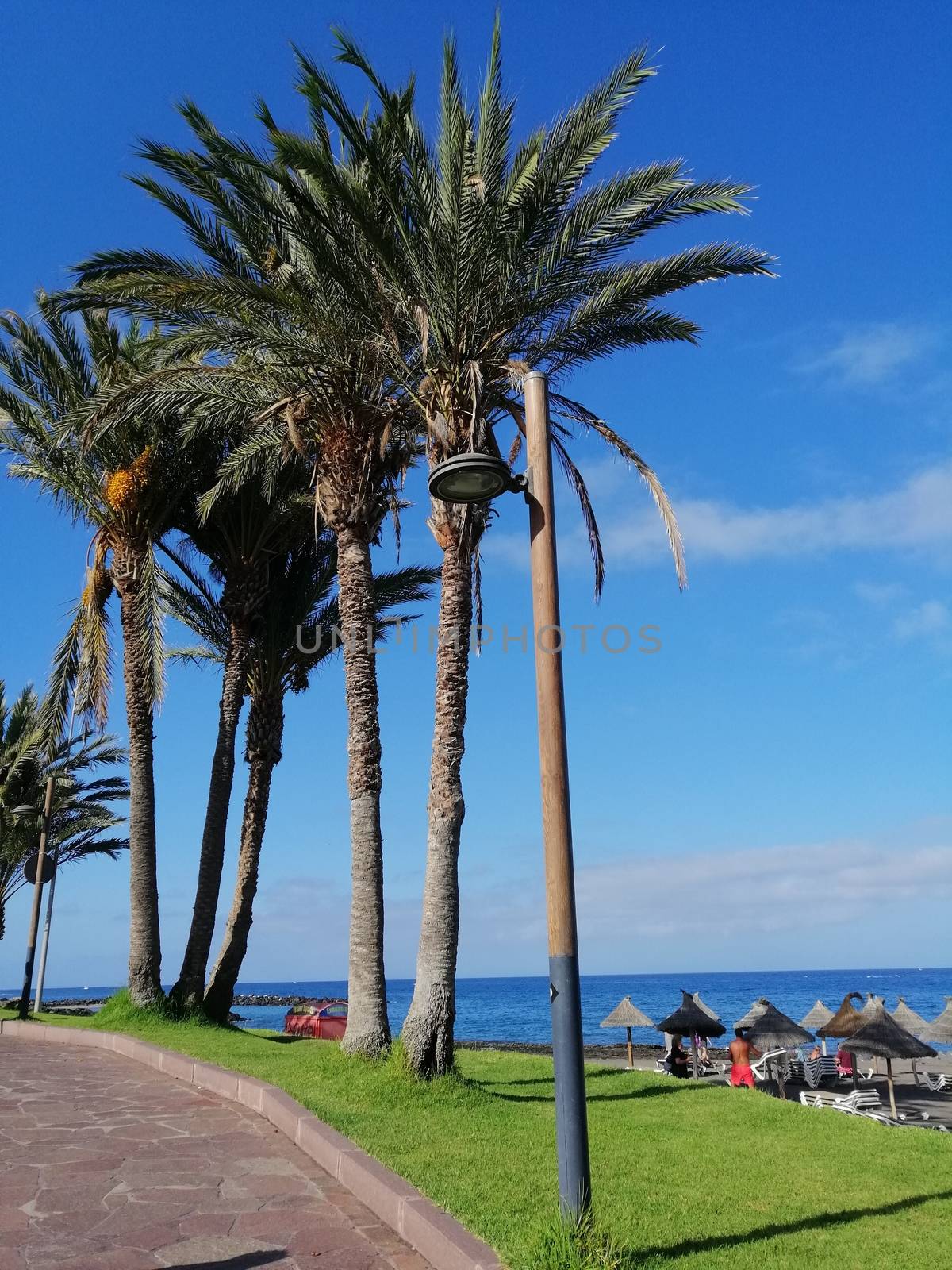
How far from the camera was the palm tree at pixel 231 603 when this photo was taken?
16.1m

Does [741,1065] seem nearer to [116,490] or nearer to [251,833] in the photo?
[251,833]

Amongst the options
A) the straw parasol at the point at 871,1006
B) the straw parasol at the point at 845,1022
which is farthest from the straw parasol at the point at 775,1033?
the straw parasol at the point at 871,1006

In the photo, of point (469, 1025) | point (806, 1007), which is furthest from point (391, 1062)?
point (806, 1007)

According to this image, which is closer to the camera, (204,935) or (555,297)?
(555,297)

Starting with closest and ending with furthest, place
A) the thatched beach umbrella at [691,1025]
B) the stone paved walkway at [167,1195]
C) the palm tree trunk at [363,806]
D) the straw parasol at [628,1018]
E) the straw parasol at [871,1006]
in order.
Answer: the stone paved walkway at [167,1195] < the palm tree trunk at [363,806] < the thatched beach umbrella at [691,1025] < the straw parasol at [871,1006] < the straw parasol at [628,1018]

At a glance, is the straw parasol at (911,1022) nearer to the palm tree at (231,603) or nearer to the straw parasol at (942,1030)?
the straw parasol at (942,1030)

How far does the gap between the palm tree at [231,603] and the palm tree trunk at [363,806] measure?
441cm

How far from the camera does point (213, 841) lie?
53.6 ft

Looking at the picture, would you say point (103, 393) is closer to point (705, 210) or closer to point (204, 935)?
point (705, 210)

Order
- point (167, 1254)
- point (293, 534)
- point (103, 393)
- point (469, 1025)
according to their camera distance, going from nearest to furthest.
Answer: point (167, 1254), point (103, 393), point (293, 534), point (469, 1025)

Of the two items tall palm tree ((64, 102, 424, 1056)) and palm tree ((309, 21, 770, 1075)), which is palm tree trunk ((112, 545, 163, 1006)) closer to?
tall palm tree ((64, 102, 424, 1056))

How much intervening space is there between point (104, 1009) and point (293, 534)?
842 centimetres

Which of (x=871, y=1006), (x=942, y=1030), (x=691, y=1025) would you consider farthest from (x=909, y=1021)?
(x=691, y=1025)

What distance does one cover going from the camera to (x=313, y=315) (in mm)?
11219
